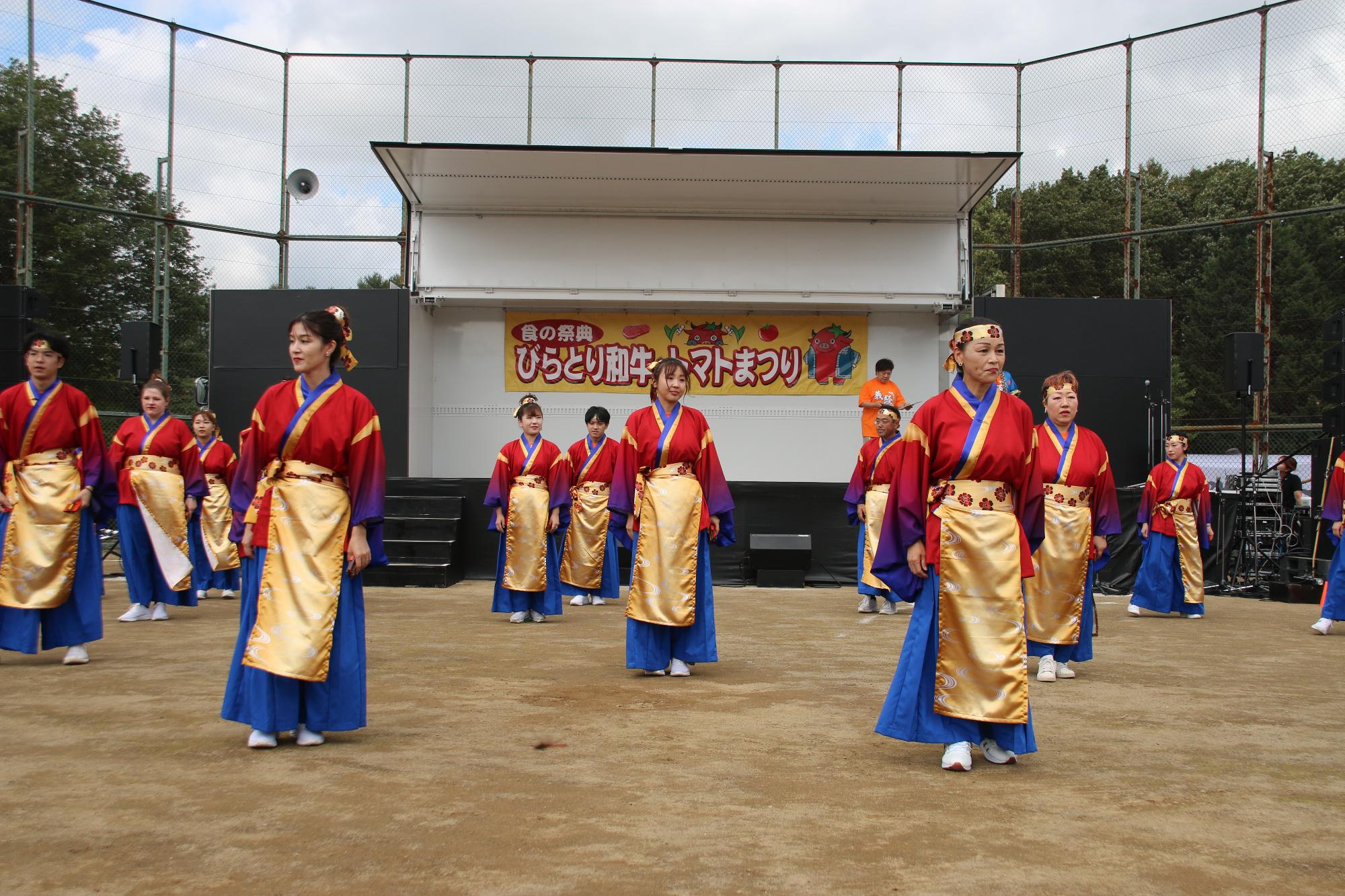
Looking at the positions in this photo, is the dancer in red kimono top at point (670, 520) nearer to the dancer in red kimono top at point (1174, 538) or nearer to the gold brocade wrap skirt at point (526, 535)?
the gold brocade wrap skirt at point (526, 535)

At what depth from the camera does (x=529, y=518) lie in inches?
365

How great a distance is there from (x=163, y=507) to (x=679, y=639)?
4.57 metres

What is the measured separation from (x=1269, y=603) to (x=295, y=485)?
10.5 metres

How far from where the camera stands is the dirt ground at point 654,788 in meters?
2.99

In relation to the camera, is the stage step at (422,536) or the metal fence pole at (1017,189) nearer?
the stage step at (422,536)

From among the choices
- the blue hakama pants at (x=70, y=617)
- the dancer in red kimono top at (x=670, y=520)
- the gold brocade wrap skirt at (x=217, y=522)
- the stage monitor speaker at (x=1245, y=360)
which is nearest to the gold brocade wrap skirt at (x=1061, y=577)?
the dancer in red kimono top at (x=670, y=520)

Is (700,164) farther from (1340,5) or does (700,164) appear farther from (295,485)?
(295,485)

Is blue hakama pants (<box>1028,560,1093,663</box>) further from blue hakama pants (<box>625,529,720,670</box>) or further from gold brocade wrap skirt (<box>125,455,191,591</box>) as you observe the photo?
gold brocade wrap skirt (<box>125,455,191,591</box>)

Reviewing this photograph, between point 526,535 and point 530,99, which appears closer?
point 526,535

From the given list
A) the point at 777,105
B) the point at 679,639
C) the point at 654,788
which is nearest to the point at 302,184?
the point at 777,105

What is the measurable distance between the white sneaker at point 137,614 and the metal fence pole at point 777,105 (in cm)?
947

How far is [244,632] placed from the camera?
14.8 feet

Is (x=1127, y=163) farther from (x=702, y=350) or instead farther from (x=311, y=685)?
(x=311, y=685)

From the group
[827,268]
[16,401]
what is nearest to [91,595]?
[16,401]
